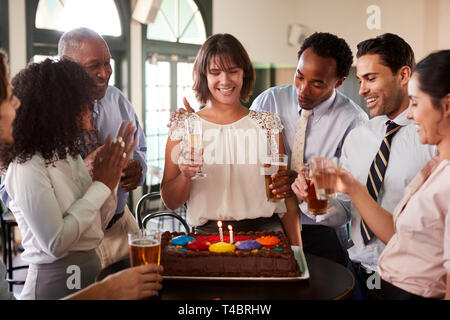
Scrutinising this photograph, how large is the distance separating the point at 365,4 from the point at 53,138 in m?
6.70

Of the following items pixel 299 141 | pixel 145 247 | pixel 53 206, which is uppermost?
pixel 299 141

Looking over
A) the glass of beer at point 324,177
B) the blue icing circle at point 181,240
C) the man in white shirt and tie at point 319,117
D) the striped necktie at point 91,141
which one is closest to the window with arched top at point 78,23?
the striped necktie at point 91,141

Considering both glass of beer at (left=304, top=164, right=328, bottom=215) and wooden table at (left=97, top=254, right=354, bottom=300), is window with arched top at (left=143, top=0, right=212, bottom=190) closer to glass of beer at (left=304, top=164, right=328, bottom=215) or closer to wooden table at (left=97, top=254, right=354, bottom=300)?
glass of beer at (left=304, top=164, right=328, bottom=215)

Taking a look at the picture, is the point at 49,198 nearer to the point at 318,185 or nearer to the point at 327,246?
the point at 318,185

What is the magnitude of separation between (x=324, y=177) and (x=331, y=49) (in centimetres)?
116

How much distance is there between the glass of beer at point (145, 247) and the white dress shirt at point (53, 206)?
0.20 meters

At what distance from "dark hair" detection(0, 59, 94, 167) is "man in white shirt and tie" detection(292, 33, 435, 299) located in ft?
2.93

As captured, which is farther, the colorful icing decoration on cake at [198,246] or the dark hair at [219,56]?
the dark hair at [219,56]

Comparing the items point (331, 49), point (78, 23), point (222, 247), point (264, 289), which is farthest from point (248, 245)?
point (78, 23)

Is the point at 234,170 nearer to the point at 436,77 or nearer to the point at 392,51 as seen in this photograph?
the point at 392,51

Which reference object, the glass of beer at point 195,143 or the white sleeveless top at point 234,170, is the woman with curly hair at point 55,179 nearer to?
the glass of beer at point 195,143

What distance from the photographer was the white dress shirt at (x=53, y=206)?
1607 millimetres

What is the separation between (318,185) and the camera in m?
1.78

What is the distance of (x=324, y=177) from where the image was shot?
5.77ft
